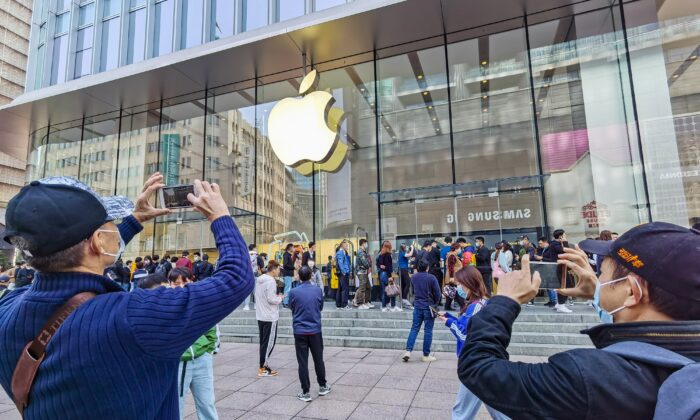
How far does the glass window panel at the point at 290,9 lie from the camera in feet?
49.6

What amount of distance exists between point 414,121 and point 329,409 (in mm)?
12503

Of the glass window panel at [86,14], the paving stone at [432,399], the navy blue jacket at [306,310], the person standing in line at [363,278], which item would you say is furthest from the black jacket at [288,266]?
the glass window panel at [86,14]

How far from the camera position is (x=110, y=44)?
18938mm

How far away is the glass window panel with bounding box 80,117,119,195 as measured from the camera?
1953 centimetres

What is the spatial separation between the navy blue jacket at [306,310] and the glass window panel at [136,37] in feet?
56.0

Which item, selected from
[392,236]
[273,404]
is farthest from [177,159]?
[273,404]

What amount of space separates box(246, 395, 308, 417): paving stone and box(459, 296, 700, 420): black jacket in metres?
4.21

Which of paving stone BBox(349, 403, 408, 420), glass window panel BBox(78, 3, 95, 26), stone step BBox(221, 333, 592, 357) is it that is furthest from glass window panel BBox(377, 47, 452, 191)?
glass window panel BBox(78, 3, 95, 26)

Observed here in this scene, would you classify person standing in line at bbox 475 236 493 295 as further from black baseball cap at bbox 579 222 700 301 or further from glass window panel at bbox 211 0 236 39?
glass window panel at bbox 211 0 236 39

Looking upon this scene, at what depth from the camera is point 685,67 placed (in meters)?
11.9

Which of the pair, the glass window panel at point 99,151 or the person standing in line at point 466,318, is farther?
the glass window panel at point 99,151

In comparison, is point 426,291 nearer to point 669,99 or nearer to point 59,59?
point 669,99

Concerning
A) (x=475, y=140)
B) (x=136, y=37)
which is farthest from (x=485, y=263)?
(x=136, y=37)

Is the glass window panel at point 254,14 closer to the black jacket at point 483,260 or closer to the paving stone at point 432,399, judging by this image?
the black jacket at point 483,260
